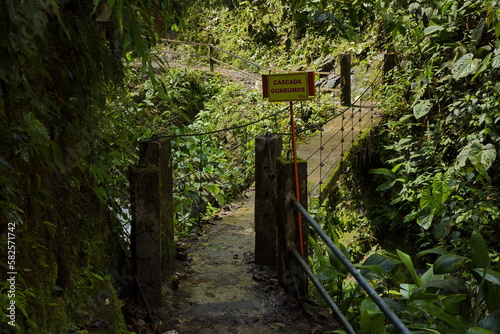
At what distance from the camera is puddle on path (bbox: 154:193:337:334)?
3.95 meters

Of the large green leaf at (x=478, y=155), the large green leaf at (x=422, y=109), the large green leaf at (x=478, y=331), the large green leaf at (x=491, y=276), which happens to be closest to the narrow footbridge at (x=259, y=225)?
the large green leaf at (x=478, y=331)

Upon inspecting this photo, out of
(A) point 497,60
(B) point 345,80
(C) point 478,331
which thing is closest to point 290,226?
(C) point 478,331

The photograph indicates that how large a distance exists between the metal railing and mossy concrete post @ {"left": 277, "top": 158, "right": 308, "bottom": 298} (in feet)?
0.25

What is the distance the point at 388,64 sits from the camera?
934 cm

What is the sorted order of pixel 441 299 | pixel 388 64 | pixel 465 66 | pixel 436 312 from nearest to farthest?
pixel 436 312
pixel 441 299
pixel 465 66
pixel 388 64

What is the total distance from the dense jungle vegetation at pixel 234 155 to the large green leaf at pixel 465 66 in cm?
2

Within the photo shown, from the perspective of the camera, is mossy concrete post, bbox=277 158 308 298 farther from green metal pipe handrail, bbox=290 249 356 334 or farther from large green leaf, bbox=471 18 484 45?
large green leaf, bbox=471 18 484 45

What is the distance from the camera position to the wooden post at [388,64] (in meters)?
9.24

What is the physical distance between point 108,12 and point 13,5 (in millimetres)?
1418

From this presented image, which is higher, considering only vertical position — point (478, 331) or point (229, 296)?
point (478, 331)

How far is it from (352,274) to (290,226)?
109 cm

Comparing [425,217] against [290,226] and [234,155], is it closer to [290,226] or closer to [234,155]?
[290,226]

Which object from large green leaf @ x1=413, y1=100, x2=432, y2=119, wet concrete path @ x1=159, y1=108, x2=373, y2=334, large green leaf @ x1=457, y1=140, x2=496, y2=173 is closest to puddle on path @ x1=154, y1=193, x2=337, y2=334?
wet concrete path @ x1=159, y1=108, x2=373, y2=334

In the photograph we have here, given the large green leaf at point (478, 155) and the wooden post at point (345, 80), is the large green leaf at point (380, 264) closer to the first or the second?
the large green leaf at point (478, 155)
